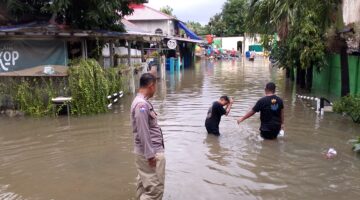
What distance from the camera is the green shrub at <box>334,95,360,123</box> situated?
1055 cm

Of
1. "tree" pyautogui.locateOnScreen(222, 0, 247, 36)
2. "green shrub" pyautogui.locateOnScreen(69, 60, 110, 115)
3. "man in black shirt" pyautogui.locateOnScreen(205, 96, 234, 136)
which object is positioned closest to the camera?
"man in black shirt" pyautogui.locateOnScreen(205, 96, 234, 136)

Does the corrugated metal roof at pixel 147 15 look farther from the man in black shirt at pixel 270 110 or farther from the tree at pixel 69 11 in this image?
the man in black shirt at pixel 270 110

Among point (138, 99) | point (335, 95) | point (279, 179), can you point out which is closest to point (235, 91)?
point (335, 95)

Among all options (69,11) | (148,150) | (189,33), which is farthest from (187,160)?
(189,33)

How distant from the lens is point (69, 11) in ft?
46.0

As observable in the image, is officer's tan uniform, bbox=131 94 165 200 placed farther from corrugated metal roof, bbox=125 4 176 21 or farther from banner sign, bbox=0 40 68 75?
corrugated metal roof, bbox=125 4 176 21

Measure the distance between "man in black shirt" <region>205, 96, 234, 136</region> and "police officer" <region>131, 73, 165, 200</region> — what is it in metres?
4.53

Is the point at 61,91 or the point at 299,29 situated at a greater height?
the point at 299,29

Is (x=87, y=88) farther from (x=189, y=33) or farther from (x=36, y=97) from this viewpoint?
(x=189, y=33)

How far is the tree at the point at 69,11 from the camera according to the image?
43.6ft

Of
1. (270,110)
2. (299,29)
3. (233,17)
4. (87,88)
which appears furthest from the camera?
(233,17)

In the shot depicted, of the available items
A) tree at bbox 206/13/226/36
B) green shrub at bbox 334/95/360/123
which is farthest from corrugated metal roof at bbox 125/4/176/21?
tree at bbox 206/13/226/36

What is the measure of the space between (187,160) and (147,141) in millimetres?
3233

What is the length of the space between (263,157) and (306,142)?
1.65 meters
